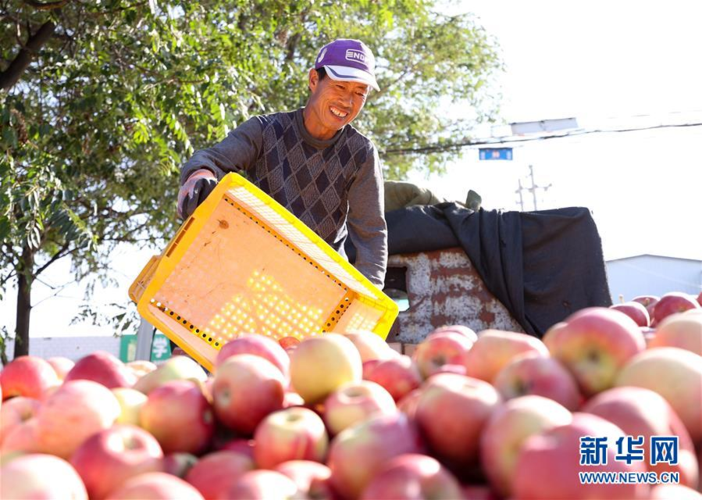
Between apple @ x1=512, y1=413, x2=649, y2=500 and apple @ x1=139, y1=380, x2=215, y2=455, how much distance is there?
0.59 meters

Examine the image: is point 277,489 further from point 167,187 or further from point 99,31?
point 167,187

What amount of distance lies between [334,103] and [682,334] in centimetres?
196

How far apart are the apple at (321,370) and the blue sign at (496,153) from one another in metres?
16.1

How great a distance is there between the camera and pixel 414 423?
42.4 inches

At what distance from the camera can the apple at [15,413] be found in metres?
1.32

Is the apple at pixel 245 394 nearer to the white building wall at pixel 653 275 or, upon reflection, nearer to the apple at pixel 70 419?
A: the apple at pixel 70 419

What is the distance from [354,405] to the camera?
1206 mm

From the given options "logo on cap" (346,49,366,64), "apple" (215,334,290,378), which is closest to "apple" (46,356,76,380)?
"apple" (215,334,290,378)

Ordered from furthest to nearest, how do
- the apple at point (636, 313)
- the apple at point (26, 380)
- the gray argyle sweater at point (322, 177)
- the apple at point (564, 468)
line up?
1. the gray argyle sweater at point (322, 177)
2. the apple at point (636, 313)
3. the apple at point (26, 380)
4. the apple at point (564, 468)

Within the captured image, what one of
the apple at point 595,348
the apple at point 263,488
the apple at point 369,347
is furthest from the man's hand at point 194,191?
the apple at point 263,488

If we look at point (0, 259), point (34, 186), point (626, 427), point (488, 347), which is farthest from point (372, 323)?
point (0, 259)

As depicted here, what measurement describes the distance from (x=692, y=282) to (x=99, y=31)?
35009 mm

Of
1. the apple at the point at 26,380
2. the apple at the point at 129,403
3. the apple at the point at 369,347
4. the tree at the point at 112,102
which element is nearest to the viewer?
the apple at the point at 129,403

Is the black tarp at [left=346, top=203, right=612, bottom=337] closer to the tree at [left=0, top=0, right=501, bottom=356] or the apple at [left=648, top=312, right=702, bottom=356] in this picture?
the tree at [left=0, top=0, right=501, bottom=356]
